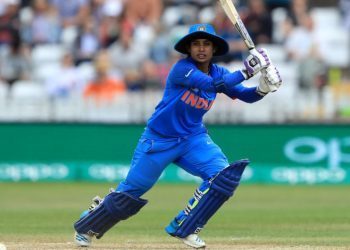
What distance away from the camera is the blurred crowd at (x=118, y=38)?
55.8 feet

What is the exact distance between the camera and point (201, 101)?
26.1 ft

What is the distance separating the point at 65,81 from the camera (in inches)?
675

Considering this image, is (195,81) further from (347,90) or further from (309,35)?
(309,35)

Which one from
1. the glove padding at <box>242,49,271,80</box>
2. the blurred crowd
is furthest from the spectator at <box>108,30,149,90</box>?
the glove padding at <box>242,49,271,80</box>

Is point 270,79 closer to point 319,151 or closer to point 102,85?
point 319,151

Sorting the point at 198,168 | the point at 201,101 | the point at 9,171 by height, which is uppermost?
the point at 201,101

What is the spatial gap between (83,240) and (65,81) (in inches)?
362

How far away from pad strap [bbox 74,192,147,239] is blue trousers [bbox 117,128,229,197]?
0.24 feet

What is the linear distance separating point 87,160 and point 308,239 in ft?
27.1

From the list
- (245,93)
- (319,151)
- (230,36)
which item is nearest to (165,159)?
(245,93)

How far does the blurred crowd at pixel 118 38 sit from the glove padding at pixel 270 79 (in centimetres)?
854

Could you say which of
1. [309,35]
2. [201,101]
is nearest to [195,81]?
[201,101]

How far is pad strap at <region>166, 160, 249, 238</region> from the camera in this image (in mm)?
7812

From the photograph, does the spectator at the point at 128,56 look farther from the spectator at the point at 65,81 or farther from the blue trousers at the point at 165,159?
the blue trousers at the point at 165,159
